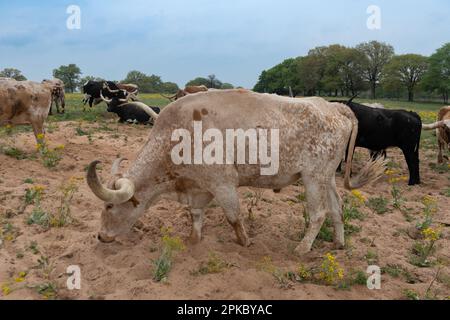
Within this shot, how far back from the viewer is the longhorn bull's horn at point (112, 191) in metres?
4.05

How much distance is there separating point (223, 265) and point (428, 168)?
8841mm

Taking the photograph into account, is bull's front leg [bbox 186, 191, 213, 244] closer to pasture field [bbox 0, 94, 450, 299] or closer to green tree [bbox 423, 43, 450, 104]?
pasture field [bbox 0, 94, 450, 299]

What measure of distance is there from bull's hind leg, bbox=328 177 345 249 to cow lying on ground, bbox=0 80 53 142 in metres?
6.40

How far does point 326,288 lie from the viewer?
4.25 meters

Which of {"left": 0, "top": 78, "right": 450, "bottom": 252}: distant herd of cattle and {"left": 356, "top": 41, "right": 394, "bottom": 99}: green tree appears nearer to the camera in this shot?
{"left": 0, "top": 78, "right": 450, "bottom": 252}: distant herd of cattle

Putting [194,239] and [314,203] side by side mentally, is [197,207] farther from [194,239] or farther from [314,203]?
[314,203]

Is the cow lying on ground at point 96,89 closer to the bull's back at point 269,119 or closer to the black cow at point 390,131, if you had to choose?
the black cow at point 390,131

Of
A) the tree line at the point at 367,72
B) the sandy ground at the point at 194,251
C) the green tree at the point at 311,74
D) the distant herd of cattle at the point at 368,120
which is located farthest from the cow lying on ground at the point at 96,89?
the green tree at the point at 311,74

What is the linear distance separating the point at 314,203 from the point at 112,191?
8.31 ft

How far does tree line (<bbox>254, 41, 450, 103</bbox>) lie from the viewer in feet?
202

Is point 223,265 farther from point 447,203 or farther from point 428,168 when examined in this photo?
point 428,168

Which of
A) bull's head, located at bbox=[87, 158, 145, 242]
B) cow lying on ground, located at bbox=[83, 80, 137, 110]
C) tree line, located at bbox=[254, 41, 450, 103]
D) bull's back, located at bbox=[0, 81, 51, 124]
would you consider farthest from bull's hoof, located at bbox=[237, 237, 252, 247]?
tree line, located at bbox=[254, 41, 450, 103]

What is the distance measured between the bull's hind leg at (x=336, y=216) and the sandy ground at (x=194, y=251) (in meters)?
0.14
